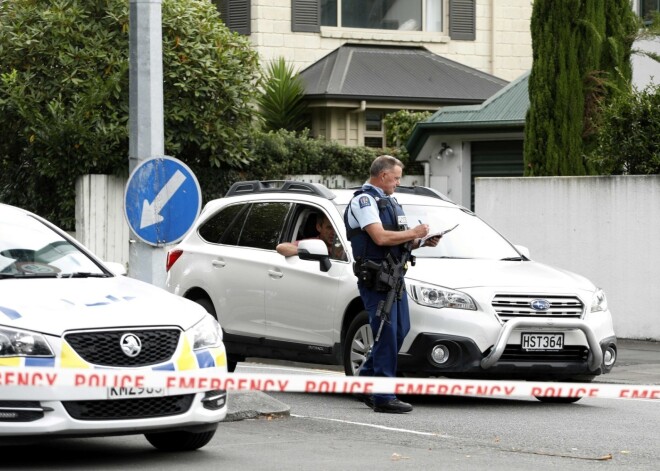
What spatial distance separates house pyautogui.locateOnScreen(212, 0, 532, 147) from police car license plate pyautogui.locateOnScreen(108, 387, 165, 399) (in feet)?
69.5

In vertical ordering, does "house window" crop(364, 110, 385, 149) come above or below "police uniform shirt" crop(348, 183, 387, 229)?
above

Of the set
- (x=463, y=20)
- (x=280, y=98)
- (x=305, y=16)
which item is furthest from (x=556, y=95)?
(x=463, y=20)

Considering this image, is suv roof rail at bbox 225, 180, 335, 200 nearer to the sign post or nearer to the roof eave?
the sign post

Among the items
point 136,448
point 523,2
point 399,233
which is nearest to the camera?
point 136,448

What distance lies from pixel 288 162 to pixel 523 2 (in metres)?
10.7

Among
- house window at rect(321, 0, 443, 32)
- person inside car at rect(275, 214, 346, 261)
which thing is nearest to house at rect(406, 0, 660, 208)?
house window at rect(321, 0, 443, 32)

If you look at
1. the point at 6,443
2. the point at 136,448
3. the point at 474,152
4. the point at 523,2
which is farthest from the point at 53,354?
the point at 523,2

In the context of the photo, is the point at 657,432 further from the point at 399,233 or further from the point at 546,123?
the point at 546,123

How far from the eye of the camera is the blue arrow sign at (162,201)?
1185 centimetres

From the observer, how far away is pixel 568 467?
8.88m

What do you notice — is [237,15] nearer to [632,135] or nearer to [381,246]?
[632,135]

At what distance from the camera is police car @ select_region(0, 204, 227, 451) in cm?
825

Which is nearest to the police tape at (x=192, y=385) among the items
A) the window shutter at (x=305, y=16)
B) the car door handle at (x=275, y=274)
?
the car door handle at (x=275, y=274)

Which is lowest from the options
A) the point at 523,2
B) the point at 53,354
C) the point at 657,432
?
the point at 657,432
